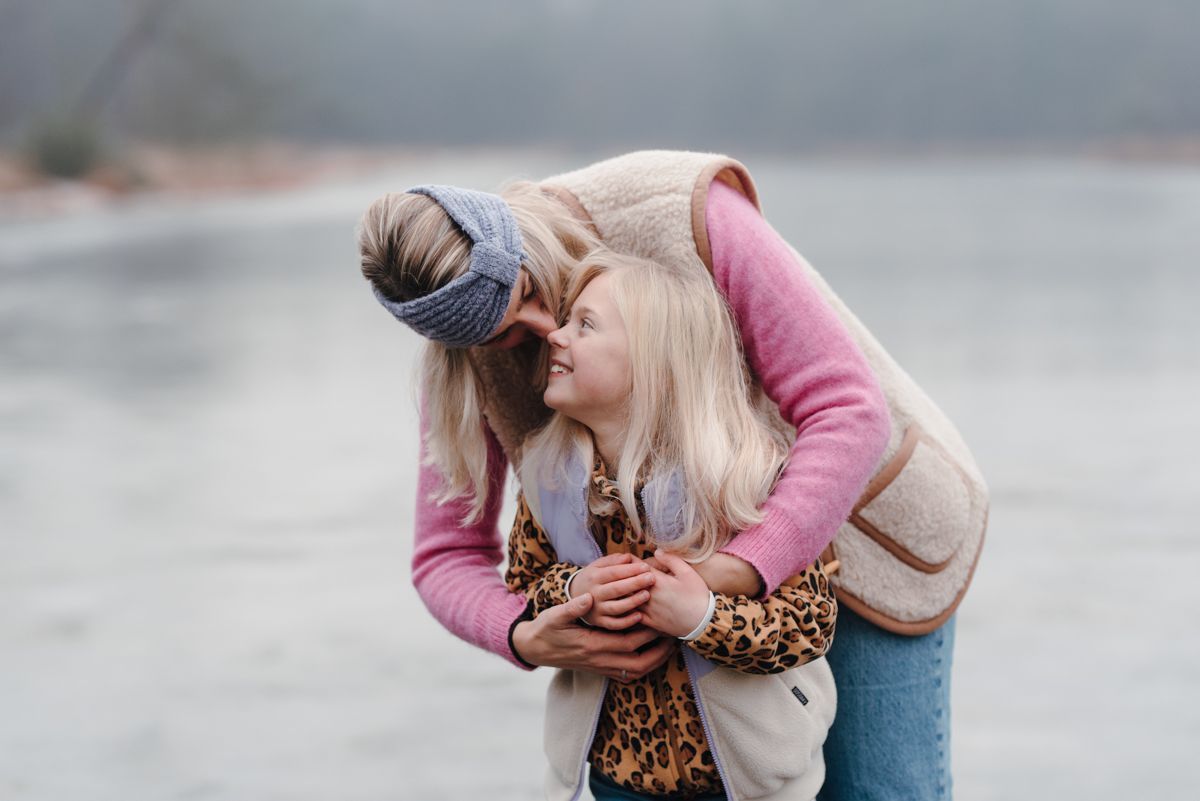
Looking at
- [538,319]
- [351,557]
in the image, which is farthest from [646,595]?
[351,557]

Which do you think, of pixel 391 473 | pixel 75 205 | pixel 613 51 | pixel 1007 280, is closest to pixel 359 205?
pixel 75 205

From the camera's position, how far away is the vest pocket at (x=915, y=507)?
1.92m

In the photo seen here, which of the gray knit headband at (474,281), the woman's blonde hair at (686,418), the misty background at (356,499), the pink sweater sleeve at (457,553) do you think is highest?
the gray knit headband at (474,281)

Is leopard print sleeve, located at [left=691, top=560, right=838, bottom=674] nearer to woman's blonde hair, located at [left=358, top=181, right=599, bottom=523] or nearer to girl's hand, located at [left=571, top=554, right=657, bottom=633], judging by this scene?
girl's hand, located at [left=571, top=554, right=657, bottom=633]

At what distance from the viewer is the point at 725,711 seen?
1.72 m

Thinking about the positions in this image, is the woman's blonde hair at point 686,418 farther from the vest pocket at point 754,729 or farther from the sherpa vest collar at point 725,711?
the vest pocket at point 754,729

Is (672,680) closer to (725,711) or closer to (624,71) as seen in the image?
(725,711)

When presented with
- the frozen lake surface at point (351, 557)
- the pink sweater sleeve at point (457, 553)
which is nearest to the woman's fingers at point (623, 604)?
the pink sweater sleeve at point (457, 553)

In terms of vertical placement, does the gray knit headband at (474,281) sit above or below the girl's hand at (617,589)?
above

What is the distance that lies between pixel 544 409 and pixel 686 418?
1.02ft

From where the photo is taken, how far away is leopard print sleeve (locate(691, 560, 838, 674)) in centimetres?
164

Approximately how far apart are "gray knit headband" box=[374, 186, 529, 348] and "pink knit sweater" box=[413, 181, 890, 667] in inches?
10.8

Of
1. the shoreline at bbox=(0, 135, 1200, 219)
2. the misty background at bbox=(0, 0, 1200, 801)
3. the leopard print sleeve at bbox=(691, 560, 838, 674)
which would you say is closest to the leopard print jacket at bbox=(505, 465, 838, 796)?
the leopard print sleeve at bbox=(691, 560, 838, 674)

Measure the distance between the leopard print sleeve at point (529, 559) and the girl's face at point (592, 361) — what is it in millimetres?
181
